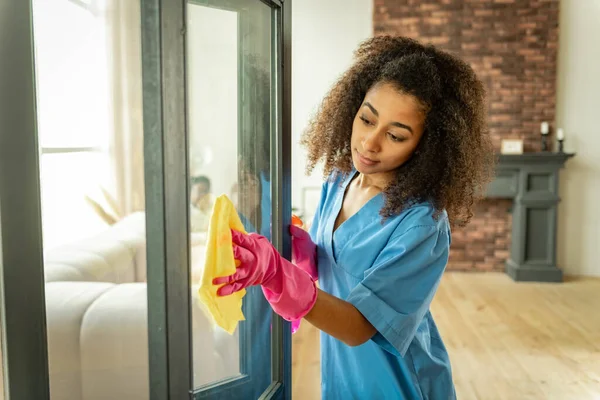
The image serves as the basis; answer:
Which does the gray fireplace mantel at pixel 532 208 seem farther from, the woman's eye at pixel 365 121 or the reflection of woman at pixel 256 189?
the reflection of woman at pixel 256 189

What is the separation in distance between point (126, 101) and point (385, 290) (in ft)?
1.77

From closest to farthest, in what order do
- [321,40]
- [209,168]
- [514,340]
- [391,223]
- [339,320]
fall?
1. [209,168]
2. [339,320]
3. [391,223]
4. [514,340]
5. [321,40]

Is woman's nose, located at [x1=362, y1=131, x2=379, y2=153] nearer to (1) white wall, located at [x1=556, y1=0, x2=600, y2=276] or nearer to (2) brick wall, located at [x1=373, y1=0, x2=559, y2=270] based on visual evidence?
(2) brick wall, located at [x1=373, y1=0, x2=559, y2=270]

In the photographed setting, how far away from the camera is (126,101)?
0.80 m

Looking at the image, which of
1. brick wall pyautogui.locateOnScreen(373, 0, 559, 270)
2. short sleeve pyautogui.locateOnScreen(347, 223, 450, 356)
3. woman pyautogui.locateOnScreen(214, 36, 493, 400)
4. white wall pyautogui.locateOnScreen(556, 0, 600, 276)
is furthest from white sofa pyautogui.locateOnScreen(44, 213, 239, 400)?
white wall pyautogui.locateOnScreen(556, 0, 600, 276)

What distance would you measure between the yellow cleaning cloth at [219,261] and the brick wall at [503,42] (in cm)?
384

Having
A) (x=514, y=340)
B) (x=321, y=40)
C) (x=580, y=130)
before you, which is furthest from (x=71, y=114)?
(x=580, y=130)

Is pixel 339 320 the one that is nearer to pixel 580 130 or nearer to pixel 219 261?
pixel 219 261

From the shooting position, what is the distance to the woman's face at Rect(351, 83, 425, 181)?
1058 mm

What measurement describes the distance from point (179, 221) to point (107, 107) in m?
0.32

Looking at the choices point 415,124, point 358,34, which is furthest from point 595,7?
point 415,124

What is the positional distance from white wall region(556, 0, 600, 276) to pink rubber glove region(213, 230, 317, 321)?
13.1 ft

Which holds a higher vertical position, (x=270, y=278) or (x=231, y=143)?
(x=231, y=143)

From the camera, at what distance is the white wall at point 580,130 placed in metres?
4.22
